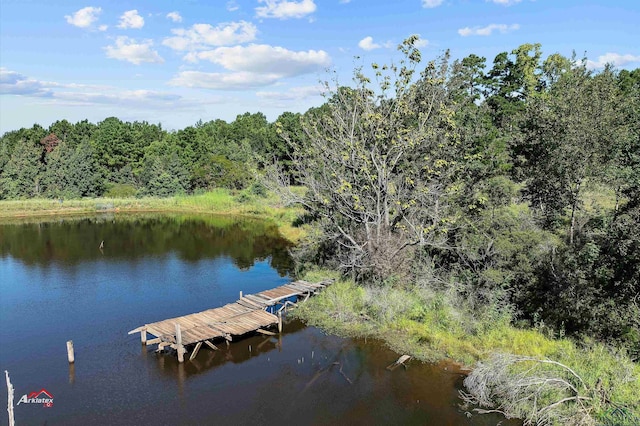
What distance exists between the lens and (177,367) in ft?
60.1

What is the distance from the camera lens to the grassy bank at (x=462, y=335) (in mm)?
13570

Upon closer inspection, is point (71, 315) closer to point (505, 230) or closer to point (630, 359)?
point (505, 230)

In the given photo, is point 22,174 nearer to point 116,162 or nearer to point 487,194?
point 116,162

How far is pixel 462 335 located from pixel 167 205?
55.4 m

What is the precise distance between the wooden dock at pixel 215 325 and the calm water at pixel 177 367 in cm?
62

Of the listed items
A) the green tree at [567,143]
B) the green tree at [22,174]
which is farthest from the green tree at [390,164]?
the green tree at [22,174]

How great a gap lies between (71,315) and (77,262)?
1296 centimetres

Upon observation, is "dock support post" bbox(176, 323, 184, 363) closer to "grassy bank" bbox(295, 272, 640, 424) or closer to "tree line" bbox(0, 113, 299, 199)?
"grassy bank" bbox(295, 272, 640, 424)

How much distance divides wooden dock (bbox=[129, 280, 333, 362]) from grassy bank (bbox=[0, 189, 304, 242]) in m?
31.1

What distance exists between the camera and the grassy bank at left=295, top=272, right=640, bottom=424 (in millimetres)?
13570

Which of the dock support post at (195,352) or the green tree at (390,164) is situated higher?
the green tree at (390,164)

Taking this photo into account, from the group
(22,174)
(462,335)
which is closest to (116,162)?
(22,174)

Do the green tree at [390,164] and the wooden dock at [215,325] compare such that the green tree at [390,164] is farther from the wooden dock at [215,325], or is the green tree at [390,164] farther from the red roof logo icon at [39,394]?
the red roof logo icon at [39,394]

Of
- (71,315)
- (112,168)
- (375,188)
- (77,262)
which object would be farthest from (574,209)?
(112,168)
